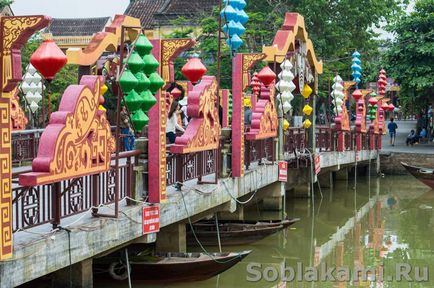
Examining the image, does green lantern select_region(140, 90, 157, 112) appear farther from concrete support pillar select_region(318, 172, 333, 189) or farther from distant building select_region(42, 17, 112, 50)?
distant building select_region(42, 17, 112, 50)

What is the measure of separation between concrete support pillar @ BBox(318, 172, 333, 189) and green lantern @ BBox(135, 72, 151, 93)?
53.5ft

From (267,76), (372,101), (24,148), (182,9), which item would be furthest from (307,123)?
(182,9)

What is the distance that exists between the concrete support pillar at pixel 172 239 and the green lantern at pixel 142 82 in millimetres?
3745

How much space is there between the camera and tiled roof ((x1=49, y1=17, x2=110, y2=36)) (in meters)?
42.9

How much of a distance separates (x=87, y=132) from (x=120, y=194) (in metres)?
1.72

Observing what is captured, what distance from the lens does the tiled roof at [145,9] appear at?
42.2 meters

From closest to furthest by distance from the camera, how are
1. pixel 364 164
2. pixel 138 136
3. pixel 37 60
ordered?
pixel 37 60, pixel 138 136, pixel 364 164

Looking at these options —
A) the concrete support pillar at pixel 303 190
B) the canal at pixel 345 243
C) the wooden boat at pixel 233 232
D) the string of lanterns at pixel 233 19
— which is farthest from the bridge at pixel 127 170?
the concrete support pillar at pixel 303 190

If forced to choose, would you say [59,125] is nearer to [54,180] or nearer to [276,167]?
[54,180]

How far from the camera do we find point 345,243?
54.4ft

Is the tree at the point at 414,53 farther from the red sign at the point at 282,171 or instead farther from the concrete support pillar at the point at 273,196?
the red sign at the point at 282,171

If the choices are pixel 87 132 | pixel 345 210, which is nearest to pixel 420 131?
pixel 345 210

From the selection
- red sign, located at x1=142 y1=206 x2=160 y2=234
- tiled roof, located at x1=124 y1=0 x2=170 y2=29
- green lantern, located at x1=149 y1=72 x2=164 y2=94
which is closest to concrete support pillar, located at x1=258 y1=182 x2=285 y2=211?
red sign, located at x1=142 y1=206 x2=160 y2=234

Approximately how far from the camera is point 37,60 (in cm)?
776
